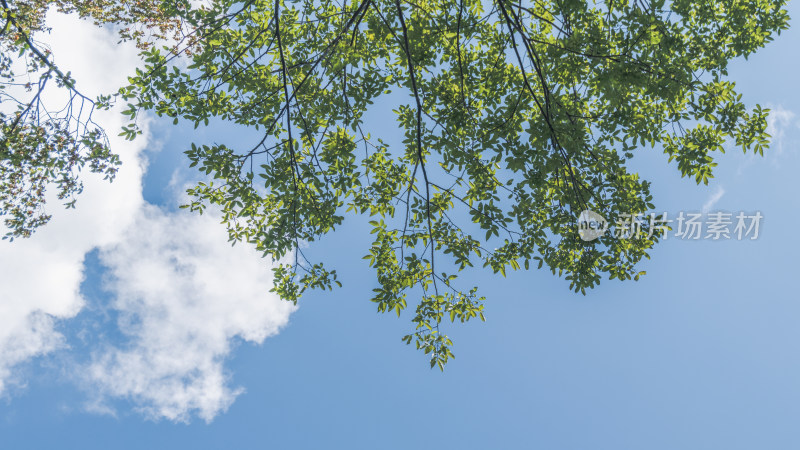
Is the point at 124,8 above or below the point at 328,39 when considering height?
above

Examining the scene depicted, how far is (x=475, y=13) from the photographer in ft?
23.9

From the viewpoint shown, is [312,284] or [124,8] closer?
[312,284]

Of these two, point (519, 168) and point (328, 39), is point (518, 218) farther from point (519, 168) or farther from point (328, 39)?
point (328, 39)

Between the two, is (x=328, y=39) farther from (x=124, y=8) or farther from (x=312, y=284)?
(x=124, y=8)

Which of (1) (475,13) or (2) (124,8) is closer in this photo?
(1) (475,13)

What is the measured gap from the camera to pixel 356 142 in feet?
23.2

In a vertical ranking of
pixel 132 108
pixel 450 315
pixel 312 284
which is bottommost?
pixel 450 315

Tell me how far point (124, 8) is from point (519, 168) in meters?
11.1

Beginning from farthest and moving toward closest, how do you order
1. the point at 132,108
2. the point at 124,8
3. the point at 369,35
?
the point at 124,8 → the point at 369,35 → the point at 132,108

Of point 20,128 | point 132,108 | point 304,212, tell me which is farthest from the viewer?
point 20,128

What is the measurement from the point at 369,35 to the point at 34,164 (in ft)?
21.9

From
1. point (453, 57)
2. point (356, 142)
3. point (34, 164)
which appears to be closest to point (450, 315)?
point (356, 142)

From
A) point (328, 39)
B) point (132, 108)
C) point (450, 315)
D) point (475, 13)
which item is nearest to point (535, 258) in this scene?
point (450, 315)

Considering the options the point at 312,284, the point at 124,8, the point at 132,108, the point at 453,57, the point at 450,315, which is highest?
the point at 124,8
